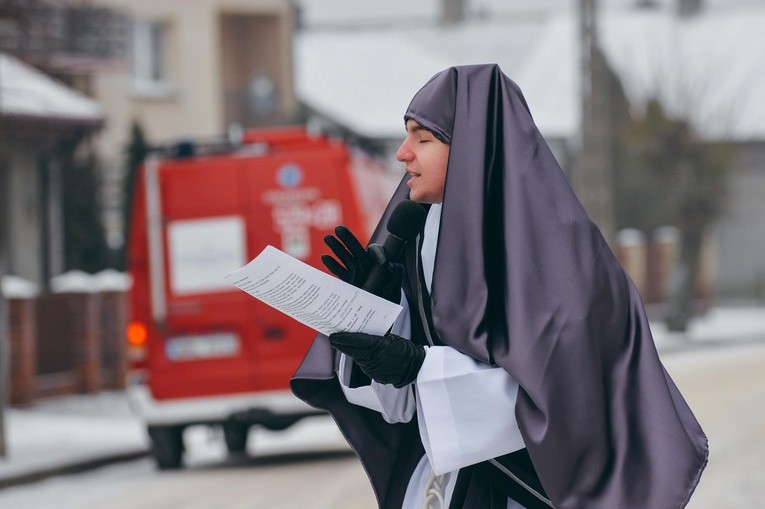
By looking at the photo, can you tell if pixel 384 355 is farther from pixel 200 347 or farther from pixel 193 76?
pixel 193 76

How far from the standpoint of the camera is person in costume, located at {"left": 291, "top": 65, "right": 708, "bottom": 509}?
2.99 meters

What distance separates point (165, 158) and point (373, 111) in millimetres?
33177

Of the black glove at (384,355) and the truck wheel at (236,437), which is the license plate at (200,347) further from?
the black glove at (384,355)

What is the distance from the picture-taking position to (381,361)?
3.05 meters

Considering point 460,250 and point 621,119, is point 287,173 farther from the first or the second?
point 621,119

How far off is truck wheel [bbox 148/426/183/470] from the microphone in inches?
373

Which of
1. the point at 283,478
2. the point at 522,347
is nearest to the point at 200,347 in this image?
the point at 283,478

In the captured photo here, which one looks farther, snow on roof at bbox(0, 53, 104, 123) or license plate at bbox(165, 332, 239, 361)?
snow on roof at bbox(0, 53, 104, 123)

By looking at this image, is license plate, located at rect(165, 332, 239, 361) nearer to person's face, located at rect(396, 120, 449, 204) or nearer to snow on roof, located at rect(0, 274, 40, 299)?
snow on roof, located at rect(0, 274, 40, 299)

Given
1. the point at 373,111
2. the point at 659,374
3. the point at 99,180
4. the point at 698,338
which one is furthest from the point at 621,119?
the point at 659,374

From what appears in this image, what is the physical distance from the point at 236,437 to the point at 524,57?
37311 millimetres

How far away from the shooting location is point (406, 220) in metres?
3.37

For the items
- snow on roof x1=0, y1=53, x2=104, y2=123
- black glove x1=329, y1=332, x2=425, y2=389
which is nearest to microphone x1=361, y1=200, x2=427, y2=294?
black glove x1=329, y1=332, x2=425, y2=389

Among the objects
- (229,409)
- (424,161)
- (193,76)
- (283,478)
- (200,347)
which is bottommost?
(283,478)
